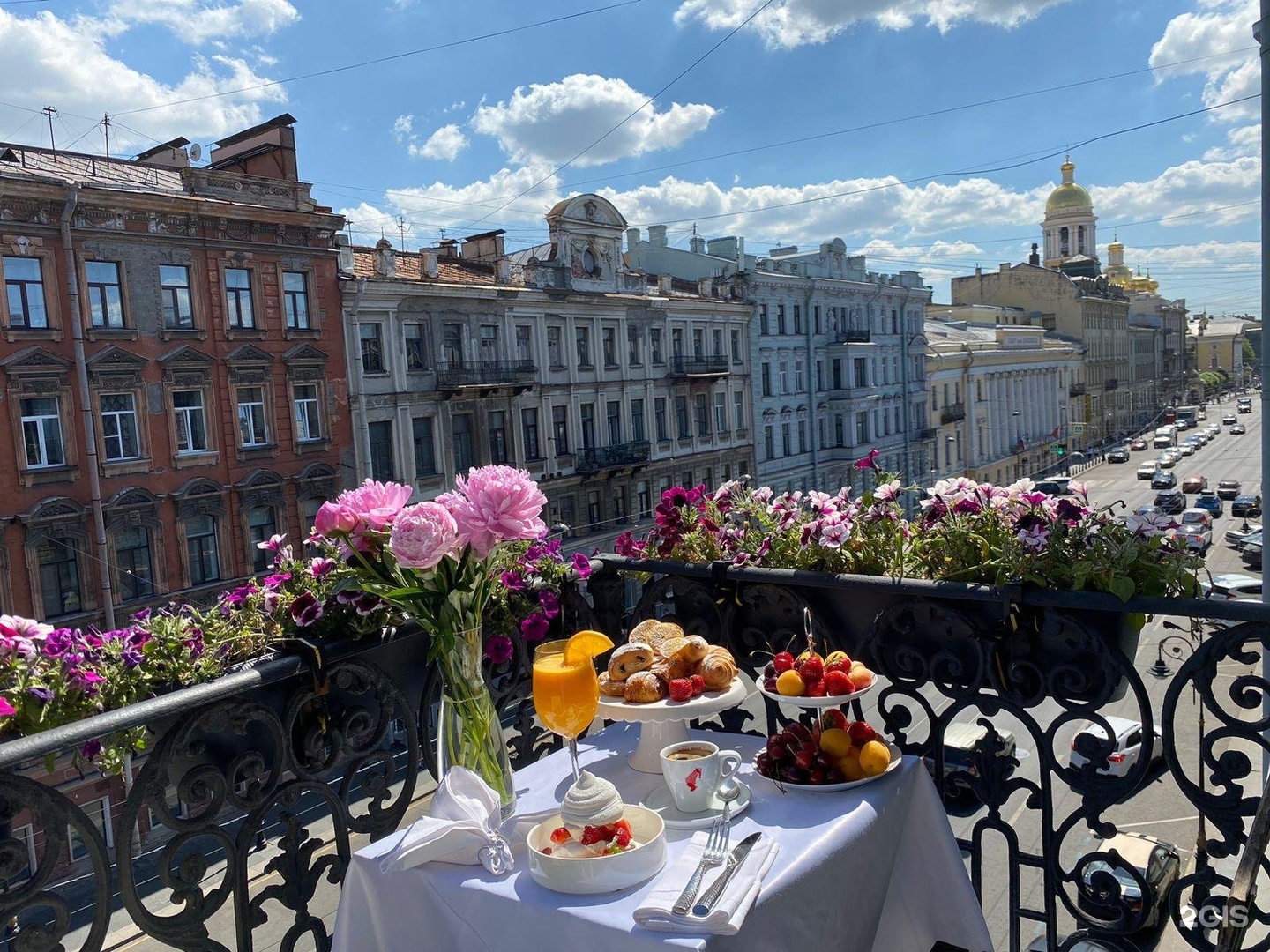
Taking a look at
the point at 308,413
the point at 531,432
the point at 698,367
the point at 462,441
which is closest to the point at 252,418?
the point at 308,413

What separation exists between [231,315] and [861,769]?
62.9 ft

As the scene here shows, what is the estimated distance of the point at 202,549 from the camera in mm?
18391

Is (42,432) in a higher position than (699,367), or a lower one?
lower

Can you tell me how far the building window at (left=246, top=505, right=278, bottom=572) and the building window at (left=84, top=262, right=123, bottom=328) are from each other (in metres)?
4.51

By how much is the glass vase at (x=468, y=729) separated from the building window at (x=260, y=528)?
17996 millimetres

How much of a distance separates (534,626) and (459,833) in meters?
1.16

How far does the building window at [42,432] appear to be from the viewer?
52.6 feet

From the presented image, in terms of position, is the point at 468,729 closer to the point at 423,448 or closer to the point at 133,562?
the point at 133,562

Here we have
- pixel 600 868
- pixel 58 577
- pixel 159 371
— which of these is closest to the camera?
pixel 600 868

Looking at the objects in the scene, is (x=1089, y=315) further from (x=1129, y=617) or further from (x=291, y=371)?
(x=1129, y=617)

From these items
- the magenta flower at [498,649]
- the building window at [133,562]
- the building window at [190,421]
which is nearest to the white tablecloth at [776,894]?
the magenta flower at [498,649]

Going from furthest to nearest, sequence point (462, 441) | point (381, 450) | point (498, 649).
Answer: point (462, 441)
point (381, 450)
point (498, 649)

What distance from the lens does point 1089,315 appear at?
61.7 metres

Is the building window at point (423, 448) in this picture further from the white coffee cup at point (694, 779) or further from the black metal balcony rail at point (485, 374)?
the white coffee cup at point (694, 779)
